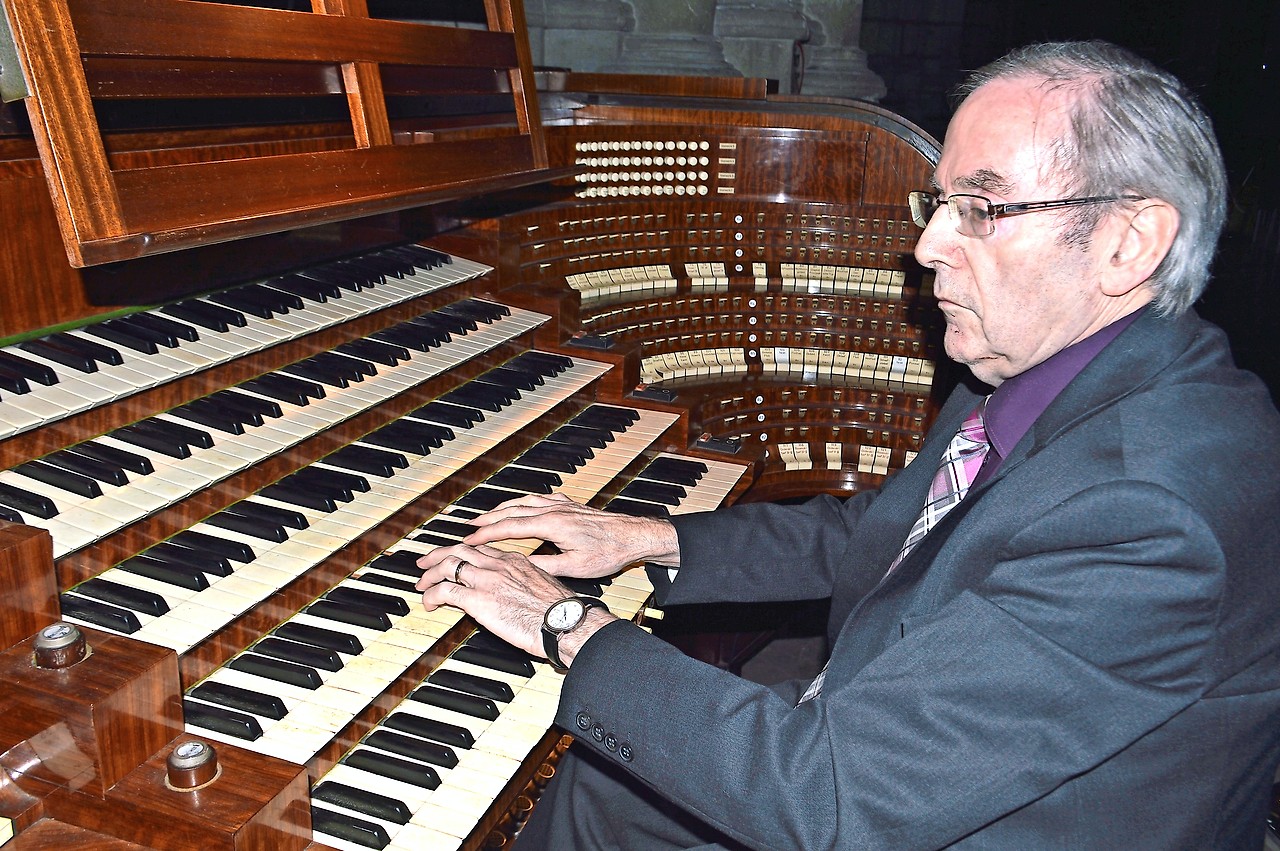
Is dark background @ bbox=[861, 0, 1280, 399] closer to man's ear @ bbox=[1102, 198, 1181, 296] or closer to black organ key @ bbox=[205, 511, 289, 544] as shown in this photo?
man's ear @ bbox=[1102, 198, 1181, 296]

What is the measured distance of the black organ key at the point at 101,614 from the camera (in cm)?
154

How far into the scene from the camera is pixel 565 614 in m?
1.59

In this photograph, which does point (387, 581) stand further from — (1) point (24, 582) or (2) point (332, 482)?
(1) point (24, 582)

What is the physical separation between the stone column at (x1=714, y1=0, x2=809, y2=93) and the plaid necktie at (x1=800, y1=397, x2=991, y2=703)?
4487 millimetres

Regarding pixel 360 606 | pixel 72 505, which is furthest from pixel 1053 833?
pixel 72 505

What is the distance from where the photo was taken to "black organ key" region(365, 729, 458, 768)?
1.62 meters

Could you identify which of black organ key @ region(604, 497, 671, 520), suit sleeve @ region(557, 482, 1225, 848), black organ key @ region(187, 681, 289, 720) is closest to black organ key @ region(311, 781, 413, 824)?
black organ key @ region(187, 681, 289, 720)

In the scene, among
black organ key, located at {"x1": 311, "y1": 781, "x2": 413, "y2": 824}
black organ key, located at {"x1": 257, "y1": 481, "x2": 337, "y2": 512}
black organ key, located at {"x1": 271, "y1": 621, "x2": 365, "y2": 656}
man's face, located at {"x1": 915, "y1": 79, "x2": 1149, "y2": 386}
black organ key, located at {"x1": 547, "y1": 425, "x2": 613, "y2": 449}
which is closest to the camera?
man's face, located at {"x1": 915, "y1": 79, "x2": 1149, "y2": 386}

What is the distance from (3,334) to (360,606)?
2.69 ft

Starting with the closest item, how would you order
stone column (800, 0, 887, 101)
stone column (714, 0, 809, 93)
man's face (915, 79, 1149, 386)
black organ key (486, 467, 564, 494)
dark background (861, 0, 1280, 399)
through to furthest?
man's face (915, 79, 1149, 386), black organ key (486, 467, 564, 494), dark background (861, 0, 1280, 399), stone column (714, 0, 809, 93), stone column (800, 0, 887, 101)

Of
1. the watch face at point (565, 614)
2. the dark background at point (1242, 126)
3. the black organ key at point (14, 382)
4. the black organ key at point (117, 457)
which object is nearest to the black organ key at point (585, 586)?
the watch face at point (565, 614)

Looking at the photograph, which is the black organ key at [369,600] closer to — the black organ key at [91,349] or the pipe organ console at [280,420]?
the pipe organ console at [280,420]

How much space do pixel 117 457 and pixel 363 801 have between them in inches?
29.0

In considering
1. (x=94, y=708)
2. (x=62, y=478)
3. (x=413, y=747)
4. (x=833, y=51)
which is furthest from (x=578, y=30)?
(x=94, y=708)
